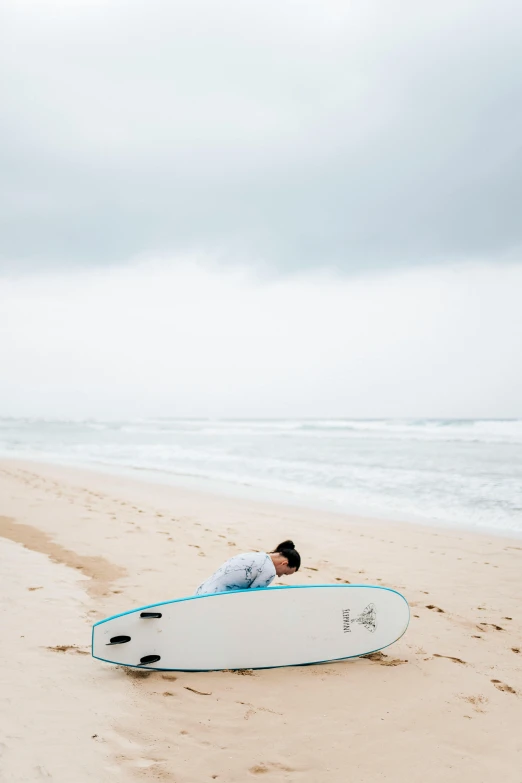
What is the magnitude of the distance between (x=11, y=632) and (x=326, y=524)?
18.4ft

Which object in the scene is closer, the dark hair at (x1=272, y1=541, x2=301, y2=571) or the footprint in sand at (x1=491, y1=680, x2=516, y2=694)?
the footprint in sand at (x1=491, y1=680, x2=516, y2=694)

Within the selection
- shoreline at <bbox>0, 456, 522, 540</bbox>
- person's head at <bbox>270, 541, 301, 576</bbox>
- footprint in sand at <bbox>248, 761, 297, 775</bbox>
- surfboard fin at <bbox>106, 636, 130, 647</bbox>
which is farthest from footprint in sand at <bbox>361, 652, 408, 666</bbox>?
shoreline at <bbox>0, 456, 522, 540</bbox>

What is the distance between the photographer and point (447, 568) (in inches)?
248

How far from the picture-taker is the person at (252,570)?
12.3 ft

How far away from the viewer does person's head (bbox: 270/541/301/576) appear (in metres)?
3.78

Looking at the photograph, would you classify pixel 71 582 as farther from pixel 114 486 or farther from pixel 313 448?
pixel 313 448

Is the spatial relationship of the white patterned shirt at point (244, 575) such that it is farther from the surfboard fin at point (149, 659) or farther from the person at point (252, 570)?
the surfboard fin at point (149, 659)

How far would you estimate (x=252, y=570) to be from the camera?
3.75 meters

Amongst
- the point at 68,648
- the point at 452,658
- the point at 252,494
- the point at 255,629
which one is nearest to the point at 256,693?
the point at 255,629

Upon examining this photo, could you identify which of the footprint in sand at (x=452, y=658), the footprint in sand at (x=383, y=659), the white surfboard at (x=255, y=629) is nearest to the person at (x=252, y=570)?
the white surfboard at (x=255, y=629)

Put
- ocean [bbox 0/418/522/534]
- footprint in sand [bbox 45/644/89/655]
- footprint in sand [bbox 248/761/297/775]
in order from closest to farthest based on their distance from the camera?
1. footprint in sand [bbox 248/761/297/775]
2. footprint in sand [bbox 45/644/89/655]
3. ocean [bbox 0/418/522/534]

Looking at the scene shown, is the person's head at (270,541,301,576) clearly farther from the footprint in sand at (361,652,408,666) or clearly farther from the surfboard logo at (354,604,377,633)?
the footprint in sand at (361,652,408,666)

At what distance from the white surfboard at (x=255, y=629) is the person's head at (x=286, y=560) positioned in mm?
147

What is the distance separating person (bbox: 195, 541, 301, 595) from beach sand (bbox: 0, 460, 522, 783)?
360mm
